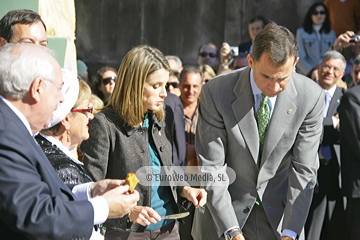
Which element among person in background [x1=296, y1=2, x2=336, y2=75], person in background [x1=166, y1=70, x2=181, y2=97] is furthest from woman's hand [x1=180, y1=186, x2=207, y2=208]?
person in background [x1=296, y1=2, x2=336, y2=75]

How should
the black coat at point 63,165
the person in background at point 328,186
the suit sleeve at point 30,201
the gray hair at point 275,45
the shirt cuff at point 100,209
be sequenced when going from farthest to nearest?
the person in background at point 328,186, the gray hair at point 275,45, the black coat at point 63,165, the shirt cuff at point 100,209, the suit sleeve at point 30,201

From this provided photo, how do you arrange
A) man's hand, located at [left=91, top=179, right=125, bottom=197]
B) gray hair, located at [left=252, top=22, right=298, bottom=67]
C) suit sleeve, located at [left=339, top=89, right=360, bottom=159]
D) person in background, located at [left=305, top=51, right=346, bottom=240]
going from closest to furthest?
man's hand, located at [left=91, top=179, right=125, bottom=197]
gray hair, located at [left=252, top=22, right=298, bottom=67]
suit sleeve, located at [left=339, top=89, right=360, bottom=159]
person in background, located at [left=305, top=51, right=346, bottom=240]

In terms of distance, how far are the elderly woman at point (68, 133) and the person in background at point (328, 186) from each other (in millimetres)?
3423

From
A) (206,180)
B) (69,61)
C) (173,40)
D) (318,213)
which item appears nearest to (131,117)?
(206,180)

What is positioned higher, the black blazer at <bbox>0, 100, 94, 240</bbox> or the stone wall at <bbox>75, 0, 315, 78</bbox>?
the black blazer at <bbox>0, 100, 94, 240</bbox>

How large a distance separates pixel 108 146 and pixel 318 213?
3416mm

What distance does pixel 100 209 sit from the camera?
218cm

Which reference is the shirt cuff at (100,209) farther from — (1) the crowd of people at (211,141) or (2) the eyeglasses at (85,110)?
(2) the eyeglasses at (85,110)

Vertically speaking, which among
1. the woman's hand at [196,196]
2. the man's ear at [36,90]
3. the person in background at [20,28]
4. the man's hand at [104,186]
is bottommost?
the woman's hand at [196,196]

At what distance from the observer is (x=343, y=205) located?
6.29m

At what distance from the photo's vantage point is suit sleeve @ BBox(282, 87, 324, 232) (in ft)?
11.0

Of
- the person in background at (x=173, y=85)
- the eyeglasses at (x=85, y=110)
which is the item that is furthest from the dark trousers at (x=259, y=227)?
the person in background at (x=173, y=85)

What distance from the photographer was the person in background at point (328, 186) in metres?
6.08

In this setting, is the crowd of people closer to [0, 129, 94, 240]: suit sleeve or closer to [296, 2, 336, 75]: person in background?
[0, 129, 94, 240]: suit sleeve
